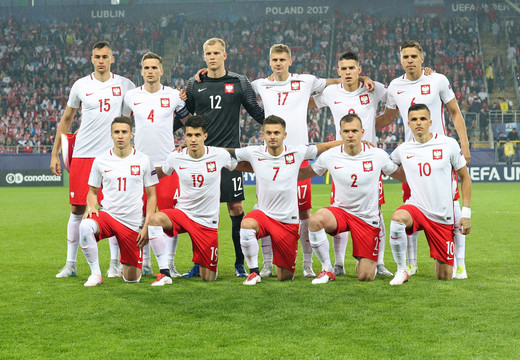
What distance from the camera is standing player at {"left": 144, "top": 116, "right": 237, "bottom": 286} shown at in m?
6.33

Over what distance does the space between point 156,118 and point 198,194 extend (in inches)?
38.0

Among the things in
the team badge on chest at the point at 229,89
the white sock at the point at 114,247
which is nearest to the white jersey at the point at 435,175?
the team badge on chest at the point at 229,89

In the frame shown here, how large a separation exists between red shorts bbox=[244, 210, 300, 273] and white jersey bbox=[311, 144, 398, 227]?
2.05ft

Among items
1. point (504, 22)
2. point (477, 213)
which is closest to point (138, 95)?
point (477, 213)

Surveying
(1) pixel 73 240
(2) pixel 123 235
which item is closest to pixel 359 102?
(2) pixel 123 235

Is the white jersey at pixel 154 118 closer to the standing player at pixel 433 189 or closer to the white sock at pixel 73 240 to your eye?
the white sock at pixel 73 240

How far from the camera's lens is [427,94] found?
261 inches

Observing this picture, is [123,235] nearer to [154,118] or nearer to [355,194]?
[154,118]

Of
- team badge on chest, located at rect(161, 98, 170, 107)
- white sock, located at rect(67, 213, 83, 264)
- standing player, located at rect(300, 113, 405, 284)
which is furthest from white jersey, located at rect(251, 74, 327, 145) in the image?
white sock, located at rect(67, 213, 83, 264)

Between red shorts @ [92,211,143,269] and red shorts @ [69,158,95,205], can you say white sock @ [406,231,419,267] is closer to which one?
red shorts @ [92,211,143,269]

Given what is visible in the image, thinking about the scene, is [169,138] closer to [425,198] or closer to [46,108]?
[425,198]

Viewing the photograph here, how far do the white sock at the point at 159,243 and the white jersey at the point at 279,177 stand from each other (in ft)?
3.28

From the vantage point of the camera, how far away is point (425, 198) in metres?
6.27

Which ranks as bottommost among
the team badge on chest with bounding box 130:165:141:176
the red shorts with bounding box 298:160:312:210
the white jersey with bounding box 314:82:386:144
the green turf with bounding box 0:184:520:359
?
the green turf with bounding box 0:184:520:359
